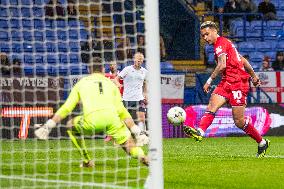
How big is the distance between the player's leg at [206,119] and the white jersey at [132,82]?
11.2 ft

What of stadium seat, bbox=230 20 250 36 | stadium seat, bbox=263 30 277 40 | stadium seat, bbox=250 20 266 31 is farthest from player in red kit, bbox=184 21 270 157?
stadium seat, bbox=250 20 266 31

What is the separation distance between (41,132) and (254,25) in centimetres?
1674

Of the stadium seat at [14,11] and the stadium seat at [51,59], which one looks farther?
the stadium seat at [14,11]

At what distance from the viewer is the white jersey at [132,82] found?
1789cm

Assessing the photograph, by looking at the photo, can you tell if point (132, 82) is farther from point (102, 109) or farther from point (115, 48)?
point (102, 109)

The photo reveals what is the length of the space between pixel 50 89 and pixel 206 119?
4592 millimetres

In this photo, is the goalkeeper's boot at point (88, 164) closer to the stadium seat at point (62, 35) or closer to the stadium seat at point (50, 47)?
the stadium seat at point (50, 47)

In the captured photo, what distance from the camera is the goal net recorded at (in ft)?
38.0

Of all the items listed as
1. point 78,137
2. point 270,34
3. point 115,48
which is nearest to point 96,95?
point 78,137

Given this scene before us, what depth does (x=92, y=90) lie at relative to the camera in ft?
38.2

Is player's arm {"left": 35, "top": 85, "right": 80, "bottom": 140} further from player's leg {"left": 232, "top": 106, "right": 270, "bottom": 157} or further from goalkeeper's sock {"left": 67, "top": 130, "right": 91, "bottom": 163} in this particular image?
player's leg {"left": 232, "top": 106, "right": 270, "bottom": 157}

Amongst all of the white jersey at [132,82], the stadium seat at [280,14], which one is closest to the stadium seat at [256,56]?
the stadium seat at [280,14]

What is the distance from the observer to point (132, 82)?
709 inches

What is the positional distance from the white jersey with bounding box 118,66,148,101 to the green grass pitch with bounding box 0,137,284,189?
4.60 feet
